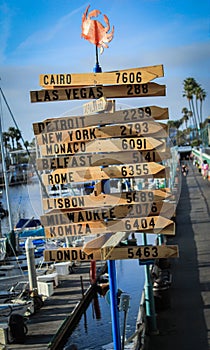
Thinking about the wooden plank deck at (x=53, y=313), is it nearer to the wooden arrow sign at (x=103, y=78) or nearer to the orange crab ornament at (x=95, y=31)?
the wooden arrow sign at (x=103, y=78)

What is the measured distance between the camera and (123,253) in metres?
7.20

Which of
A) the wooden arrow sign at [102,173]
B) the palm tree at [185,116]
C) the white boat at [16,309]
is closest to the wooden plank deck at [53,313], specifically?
the white boat at [16,309]

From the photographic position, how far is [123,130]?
7062 mm

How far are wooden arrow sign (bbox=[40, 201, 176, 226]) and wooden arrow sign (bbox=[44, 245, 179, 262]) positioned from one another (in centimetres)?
42

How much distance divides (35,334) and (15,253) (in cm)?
1479

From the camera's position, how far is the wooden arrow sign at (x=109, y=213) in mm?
6996

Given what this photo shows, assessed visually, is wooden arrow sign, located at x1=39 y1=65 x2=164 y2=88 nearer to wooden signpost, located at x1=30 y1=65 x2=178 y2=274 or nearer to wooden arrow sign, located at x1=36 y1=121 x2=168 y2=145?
wooden signpost, located at x1=30 y1=65 x2=178 y2=274

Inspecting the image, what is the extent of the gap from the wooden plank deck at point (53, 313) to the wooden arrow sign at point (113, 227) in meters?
6.79

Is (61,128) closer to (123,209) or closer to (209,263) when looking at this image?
(123,209)

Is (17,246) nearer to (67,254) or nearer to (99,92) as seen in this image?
(67,254)

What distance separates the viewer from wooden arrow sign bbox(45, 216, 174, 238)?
6.93 metres

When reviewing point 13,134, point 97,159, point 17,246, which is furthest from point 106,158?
point 13,134

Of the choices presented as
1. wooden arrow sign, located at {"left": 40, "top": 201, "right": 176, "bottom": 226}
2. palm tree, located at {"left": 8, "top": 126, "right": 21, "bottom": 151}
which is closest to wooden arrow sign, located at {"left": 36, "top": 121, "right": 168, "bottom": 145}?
wooden arrow sign, located at {"left": 40, "top": 201, "right": 176, "bottom": 226}

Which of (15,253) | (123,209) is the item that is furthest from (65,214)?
(15,253)
